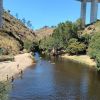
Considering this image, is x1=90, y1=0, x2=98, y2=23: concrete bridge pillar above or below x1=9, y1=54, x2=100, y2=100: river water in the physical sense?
above

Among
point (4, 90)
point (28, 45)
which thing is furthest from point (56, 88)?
point (28, 45)

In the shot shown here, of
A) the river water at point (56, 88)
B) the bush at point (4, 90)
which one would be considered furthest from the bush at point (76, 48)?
the bush at point (4, 90)


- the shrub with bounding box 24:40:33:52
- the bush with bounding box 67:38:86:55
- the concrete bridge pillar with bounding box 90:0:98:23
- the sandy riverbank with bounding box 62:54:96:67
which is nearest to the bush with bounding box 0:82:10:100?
the sandy riverbank with bounding box 62:54:96:67

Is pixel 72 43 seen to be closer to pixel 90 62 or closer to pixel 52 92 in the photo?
pixel 90 62

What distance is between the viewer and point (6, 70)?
86.9 meters

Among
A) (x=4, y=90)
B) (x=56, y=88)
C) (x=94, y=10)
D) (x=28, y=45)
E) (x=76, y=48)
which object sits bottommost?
(x=56, y=88)

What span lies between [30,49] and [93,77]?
110 metres

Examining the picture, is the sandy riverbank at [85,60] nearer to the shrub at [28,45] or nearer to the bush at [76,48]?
the bush at [76,48]

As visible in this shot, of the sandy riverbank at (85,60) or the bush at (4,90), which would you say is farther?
the sandy riverbank at (85,60)

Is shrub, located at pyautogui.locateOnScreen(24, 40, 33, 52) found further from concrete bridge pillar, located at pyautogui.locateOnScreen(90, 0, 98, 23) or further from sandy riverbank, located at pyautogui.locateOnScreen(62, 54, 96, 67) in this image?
concrete bridge pillar, located at pyautogui.locateOnScreen(90, 0, 98, 23)

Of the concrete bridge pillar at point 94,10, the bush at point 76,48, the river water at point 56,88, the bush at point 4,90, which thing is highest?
the concrete bridge pillar at point 94,10

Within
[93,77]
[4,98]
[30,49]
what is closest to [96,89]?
[93,77]

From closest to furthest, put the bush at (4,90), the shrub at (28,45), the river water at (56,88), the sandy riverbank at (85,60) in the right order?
the bush at (4,90)
the river water at (56,88)
the sandy riverbank at (85,60)
the shrub at (28,45)

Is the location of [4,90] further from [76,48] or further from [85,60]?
[76,48]
